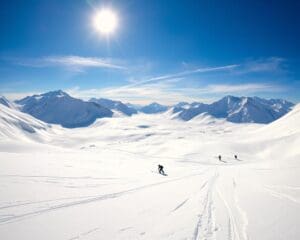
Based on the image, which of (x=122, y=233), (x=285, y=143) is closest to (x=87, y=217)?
(x=122, y=233)

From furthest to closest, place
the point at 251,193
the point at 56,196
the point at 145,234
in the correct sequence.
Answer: the point at 251,193, the point at 56,196, the point at 145,234

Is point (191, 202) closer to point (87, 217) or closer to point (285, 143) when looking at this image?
point (87, 217)

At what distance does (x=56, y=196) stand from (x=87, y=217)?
3.39 meters

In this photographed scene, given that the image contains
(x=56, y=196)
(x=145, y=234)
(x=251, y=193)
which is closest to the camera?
(x=145, y=234)

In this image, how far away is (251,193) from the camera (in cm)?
1491

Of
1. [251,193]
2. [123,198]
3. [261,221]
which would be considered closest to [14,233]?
[123,198]

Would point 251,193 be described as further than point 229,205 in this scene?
Yes

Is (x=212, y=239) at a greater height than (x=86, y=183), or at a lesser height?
lesser

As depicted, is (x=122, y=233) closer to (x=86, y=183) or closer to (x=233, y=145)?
(x=86, y=183)

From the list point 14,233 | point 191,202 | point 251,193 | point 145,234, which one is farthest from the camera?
point 251,193

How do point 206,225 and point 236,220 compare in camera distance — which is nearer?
point 206,225

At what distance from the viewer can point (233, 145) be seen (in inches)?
3300

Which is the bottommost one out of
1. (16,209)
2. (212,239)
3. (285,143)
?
(212,239)

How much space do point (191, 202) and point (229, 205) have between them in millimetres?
2051
